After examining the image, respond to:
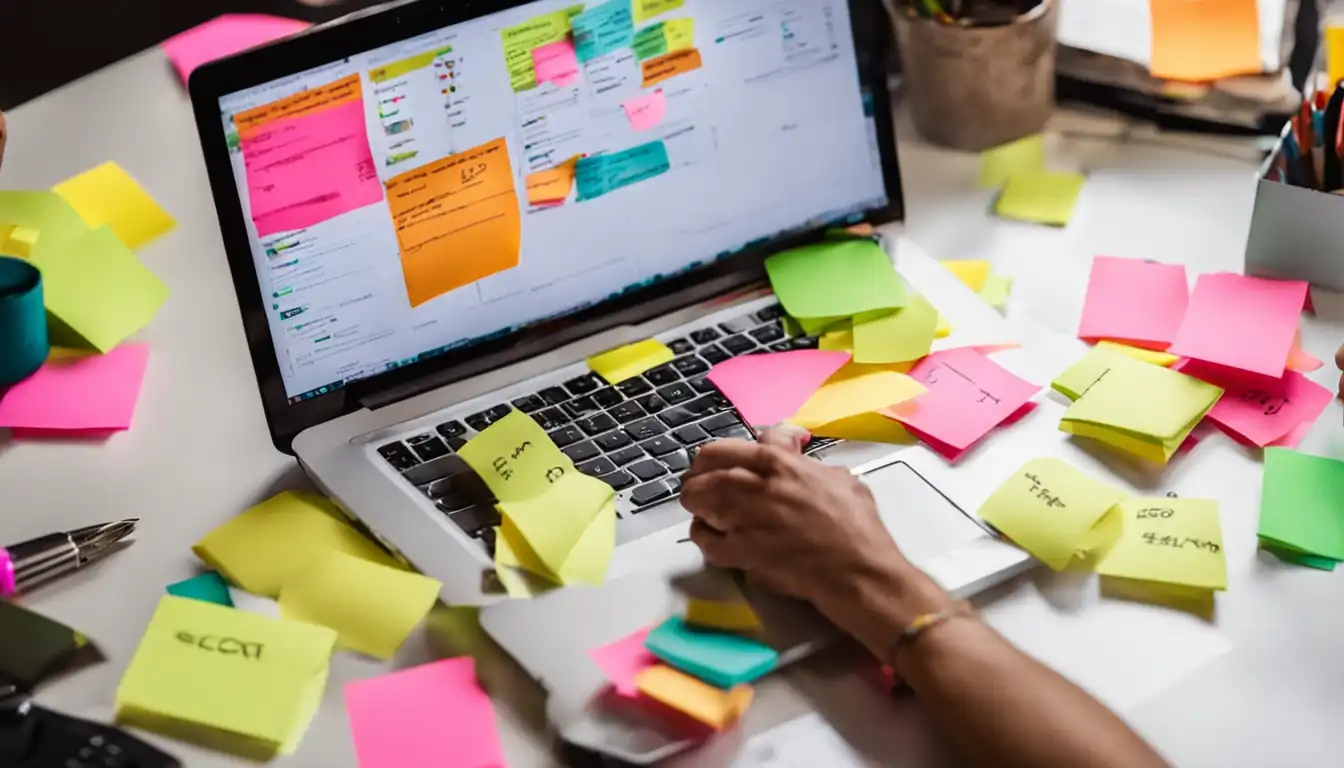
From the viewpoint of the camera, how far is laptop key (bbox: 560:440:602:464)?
898 millimetres

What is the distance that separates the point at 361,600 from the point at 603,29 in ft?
1.37

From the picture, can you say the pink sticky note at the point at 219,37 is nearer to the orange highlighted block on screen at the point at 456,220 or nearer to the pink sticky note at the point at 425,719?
the orange highlighted block on screen at the point at 456,220

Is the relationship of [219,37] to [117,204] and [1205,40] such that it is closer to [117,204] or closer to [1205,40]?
[117,204]

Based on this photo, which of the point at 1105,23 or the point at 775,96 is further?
the point at 1105,23

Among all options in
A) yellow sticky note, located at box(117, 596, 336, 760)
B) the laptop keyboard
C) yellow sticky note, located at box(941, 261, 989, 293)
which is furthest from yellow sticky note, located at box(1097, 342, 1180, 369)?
yellow sticky note, located at box(117, 596, 336, 760)

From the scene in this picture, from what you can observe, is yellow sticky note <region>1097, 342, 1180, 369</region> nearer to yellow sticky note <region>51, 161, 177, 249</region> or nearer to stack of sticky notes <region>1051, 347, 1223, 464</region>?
stack of sticky notes <region>1051, 347, 1223, 464</region>

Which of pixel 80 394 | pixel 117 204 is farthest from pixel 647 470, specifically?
pixel 117 204

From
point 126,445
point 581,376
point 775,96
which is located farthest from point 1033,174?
point 126,445

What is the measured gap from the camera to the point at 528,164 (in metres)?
0.94

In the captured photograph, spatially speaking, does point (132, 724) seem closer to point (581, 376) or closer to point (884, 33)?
A: point (581, 376)

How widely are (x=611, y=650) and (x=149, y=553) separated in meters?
0.33

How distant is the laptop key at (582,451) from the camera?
90cm

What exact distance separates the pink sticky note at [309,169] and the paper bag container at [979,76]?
535 mm

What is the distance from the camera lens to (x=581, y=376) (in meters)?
0.97
